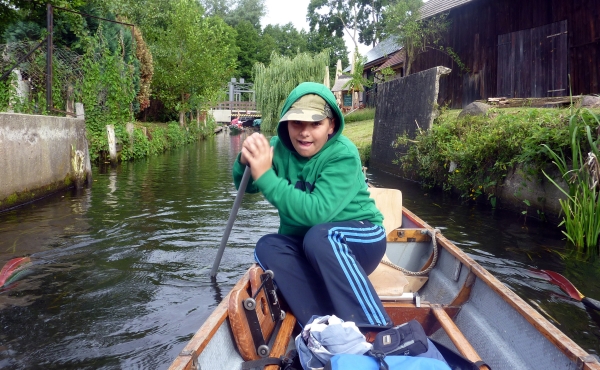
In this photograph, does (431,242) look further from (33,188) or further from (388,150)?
(388,150)

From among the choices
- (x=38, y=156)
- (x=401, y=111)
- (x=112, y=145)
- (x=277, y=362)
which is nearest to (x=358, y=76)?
(x=401, y=111)

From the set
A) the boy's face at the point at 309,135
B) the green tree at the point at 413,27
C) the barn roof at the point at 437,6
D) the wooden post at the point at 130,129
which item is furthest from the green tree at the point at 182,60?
the boy's face at the point at 309,135

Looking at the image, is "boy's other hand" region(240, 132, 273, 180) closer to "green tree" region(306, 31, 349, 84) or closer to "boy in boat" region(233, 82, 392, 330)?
"boy in boat" region(233, 82, 392, 330)

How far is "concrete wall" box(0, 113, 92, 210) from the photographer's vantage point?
8.47 meters

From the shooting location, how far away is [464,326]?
11.1ft

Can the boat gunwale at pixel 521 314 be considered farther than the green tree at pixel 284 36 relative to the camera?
No

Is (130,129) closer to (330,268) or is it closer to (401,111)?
(401,111)

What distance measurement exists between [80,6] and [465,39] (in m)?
12.2

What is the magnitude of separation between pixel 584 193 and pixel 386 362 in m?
4.54

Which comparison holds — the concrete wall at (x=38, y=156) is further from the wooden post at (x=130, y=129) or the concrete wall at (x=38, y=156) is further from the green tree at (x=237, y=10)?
the green tree at (x=237, y=10)

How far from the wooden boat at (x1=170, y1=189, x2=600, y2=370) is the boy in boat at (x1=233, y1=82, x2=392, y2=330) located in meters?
0.23

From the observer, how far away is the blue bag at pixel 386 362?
6.58 feet

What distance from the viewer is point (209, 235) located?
24.0 feet

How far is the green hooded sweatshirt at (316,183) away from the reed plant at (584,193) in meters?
3.72
